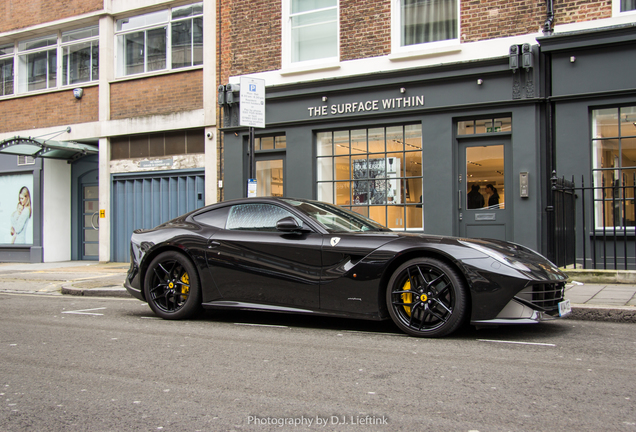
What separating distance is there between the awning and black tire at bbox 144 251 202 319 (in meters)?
10.2

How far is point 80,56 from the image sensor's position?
53.5 ft

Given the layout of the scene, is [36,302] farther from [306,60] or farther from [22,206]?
[22,206]

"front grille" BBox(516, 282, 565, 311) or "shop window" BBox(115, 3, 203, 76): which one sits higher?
"shop window" BBox(115, 3, 203, 76)

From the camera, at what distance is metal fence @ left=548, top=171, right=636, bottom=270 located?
895 cm

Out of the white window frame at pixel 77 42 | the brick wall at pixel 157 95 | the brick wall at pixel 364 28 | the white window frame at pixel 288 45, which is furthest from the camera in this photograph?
the white window frame at pixel 77 42

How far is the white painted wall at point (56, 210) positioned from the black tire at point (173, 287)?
11.6m

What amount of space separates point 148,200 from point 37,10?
6874 millimetres

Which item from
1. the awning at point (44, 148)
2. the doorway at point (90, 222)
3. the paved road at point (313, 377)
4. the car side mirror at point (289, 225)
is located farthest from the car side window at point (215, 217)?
the doorway at point (90, 222)

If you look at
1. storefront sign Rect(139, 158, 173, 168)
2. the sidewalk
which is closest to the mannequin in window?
the sidewalk

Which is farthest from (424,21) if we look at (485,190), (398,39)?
(485,190)

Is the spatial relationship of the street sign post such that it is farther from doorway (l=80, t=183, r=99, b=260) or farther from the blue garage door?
doorway (l=80, t=183, r=99, b=260)

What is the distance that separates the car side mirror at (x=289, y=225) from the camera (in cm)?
550

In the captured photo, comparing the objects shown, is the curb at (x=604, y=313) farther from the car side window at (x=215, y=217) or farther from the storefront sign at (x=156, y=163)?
the storefront sign at (x=156, y=163)

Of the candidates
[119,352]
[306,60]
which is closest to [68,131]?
[306,60]
